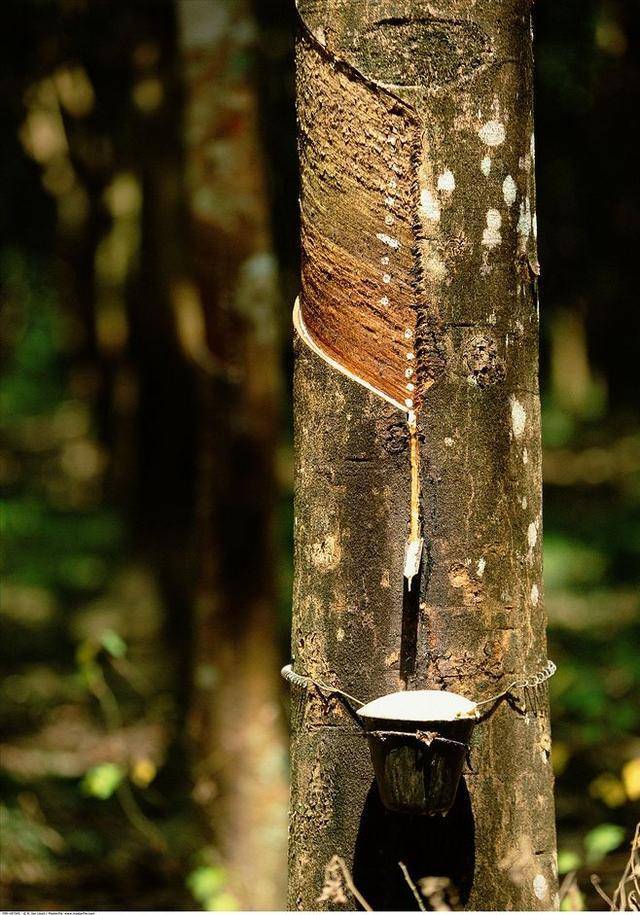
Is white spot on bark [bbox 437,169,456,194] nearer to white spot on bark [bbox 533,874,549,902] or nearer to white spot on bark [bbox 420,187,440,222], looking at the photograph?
white spot on bark [bbox 420,187,440,222]

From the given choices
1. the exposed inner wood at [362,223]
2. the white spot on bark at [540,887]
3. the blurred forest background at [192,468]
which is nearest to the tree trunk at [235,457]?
the blurred forest background at [192,468]

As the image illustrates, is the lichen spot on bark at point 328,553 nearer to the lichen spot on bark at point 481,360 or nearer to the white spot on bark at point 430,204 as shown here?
the lichen spot on bark at point 481,360

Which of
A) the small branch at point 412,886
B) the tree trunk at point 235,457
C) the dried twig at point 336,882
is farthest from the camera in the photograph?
the tree trunk at point 235,457

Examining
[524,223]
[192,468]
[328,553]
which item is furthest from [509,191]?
[192,468]

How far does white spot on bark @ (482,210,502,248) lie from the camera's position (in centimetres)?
235

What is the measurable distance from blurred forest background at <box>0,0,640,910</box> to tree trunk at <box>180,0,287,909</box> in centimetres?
1

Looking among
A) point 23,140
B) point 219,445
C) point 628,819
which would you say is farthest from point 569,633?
point 23,140

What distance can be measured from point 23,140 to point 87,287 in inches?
243

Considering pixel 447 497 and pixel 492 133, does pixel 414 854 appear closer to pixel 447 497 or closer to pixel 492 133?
pixel 447 497

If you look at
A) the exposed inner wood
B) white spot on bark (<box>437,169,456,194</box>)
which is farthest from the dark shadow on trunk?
white spot on bark (<box>437,169,456,194</box>)

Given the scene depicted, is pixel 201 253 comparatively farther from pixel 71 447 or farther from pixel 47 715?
pixel 71 447

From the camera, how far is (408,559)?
229cm

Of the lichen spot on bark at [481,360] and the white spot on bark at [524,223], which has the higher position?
the white spot on bark at [524,223]

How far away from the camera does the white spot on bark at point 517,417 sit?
239 centimetres
